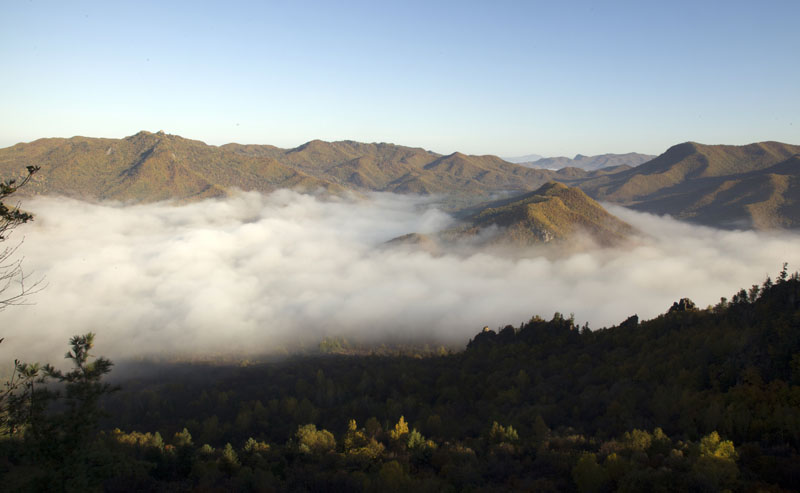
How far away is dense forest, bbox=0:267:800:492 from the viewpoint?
23156 mm

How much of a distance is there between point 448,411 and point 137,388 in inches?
4959

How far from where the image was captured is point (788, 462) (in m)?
31.4

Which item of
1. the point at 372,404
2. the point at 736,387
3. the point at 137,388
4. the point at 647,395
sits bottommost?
the point at 137,388

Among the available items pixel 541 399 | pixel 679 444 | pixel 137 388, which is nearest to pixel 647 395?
pixel 541 399

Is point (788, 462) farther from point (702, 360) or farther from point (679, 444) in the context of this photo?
point (702, 360)

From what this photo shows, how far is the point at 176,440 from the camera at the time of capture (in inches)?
2500

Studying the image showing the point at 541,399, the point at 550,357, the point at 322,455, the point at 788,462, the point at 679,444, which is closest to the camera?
the point at 788,462

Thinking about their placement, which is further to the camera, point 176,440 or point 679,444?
point 176,440

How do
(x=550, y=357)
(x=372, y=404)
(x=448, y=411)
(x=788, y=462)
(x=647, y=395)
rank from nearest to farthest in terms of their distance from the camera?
1. (x=788, y=462)
2. (x=647, y=395)
3. (x=448, y=411)
4. (x=372, y=404)
5. (x=550, y=357)

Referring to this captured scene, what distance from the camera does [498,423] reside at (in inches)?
2361

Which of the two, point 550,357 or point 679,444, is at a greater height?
point 679,444

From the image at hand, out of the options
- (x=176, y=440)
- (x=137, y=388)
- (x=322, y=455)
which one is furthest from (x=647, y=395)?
(x=137, y=388)

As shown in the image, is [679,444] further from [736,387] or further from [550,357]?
[550,357]

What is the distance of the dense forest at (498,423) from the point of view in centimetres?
2316
